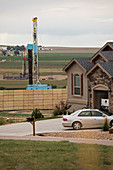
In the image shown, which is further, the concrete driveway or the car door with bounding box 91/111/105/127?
the car door with bounding box 91/111/105/127

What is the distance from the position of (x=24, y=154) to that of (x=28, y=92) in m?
36.0

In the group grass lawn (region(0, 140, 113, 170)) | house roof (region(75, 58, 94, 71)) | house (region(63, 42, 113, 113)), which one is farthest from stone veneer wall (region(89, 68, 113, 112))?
grass lawn (region(0, 140, 113, 170))

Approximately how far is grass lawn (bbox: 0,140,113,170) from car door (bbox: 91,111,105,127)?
7.08 m

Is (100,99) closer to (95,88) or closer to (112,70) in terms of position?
(95,88)

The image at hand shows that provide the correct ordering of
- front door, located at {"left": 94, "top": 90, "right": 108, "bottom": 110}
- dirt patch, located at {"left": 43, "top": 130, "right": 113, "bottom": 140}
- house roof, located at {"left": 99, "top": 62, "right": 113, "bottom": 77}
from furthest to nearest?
front door, located at {"left": 94, "top": 90, "right": 108, "bottom": 110} → house roof, located at {"left": 99, "top": 62, "right": 113, "bottom": 77} → dirt patch, located at {"left": 43, "top": 130, "right": 113, "bottom": 140}

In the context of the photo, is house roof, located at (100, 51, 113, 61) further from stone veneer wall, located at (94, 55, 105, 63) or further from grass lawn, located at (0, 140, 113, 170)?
grass lawn, located at (0, 140, 113, 170)

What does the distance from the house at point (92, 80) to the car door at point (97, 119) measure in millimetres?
6131

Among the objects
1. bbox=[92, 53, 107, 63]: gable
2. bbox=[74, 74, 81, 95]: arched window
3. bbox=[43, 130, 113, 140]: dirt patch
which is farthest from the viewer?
bbox=[74, 74, 81, 95]: arched window

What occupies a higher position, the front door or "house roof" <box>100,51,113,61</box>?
"house roof" <box>100,51,113,61</box>

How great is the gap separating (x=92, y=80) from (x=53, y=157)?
20104 millimetres

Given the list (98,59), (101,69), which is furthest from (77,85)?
(101,69)

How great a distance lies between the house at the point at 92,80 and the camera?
3225 centimetres

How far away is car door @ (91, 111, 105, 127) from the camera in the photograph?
83.5ft

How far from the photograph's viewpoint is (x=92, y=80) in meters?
34.0
